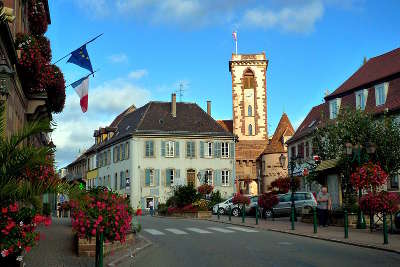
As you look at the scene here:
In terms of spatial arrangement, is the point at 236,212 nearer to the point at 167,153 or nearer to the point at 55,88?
the point at 55,88

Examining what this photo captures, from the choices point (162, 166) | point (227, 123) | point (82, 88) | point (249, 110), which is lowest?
point (162, 166)

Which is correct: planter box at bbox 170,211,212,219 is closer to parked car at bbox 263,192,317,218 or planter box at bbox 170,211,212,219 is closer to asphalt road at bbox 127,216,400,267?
parked car at bbox 263,192,317,218

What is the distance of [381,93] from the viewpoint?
40.2 m

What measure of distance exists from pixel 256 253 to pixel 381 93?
94.5 ft

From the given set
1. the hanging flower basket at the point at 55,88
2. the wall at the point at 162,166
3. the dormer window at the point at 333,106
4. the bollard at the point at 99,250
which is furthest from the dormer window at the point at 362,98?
the bollard at the point at 99,250

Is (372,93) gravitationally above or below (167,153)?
above

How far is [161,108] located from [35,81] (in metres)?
51.7

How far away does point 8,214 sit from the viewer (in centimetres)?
796

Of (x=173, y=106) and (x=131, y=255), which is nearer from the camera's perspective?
(x=131, y=255)

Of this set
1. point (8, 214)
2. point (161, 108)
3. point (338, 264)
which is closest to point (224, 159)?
point (161, 108)

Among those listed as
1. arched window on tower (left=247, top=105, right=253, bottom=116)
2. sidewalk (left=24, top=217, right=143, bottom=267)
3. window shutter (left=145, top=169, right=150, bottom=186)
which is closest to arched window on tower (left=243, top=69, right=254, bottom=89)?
arched window on tower (left=247, top=105, right=253, bottom=116)

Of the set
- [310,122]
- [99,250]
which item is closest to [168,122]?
[310,122]

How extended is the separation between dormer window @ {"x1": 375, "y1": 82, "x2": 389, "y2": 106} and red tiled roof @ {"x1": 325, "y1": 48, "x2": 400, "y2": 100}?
52 centimetres

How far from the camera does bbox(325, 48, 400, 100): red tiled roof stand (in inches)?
1609
